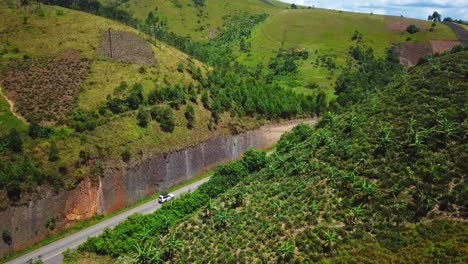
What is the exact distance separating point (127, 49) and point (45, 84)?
20756 millimetres

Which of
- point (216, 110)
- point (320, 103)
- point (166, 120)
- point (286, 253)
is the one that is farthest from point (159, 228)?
point (320, 103)

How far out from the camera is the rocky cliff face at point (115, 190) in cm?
5181

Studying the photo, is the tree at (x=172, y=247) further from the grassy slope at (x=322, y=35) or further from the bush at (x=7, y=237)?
the grassy slope at (x=322, y=35)

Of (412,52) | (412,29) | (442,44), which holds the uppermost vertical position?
(412,29)

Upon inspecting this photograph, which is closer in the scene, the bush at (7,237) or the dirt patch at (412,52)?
the bush at (7,237)

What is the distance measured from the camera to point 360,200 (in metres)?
37.8

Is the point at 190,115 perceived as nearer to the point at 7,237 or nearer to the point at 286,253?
the point at 7,237

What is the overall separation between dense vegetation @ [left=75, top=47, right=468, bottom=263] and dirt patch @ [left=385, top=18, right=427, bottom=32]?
107 meters

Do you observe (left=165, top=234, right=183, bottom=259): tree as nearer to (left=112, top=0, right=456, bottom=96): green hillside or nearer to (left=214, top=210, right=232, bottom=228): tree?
(left=214, top=210, right=232, bottom=228): tree

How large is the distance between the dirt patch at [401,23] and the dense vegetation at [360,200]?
10725 centimetres

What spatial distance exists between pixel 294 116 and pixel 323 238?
66.9 meters

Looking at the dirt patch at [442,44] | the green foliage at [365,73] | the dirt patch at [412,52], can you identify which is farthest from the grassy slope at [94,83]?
the dirt patch at [442,44]

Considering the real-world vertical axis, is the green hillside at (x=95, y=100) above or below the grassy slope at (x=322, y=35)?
below

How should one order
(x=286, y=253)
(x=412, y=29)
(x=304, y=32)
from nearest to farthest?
(x=286, y=253), (x=412, y=29), (x=304, y=32)
